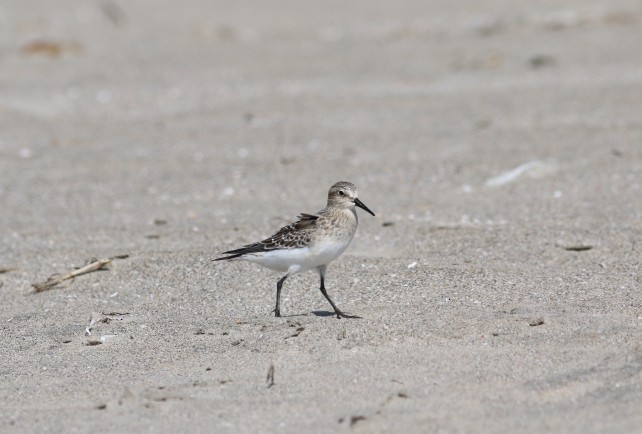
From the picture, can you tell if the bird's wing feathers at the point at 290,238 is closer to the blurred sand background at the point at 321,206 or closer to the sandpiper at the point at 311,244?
the sandpiper at the point at 311,244

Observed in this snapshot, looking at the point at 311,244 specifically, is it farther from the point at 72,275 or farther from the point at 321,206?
the point at 321,206

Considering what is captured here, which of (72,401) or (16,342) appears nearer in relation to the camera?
(72,401)

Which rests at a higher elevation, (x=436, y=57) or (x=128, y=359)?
(x=436, y=57)

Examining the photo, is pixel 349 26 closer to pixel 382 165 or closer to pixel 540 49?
pixel 540 49

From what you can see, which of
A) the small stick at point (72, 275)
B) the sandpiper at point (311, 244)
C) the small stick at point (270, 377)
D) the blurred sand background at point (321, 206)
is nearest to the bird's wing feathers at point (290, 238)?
the sandpiper at point (311, 244)

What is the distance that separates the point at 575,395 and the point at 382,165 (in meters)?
6.27

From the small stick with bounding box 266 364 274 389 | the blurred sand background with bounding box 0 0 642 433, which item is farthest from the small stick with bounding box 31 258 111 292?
the small stick with bounding box 266 364 274 389

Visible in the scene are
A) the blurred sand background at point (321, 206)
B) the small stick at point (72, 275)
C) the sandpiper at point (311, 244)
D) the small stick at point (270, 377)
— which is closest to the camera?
the blurred sand background at point (321, 206)

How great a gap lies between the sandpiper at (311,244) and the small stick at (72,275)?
1.62 m

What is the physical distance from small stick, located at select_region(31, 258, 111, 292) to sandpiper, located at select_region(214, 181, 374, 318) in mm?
1615

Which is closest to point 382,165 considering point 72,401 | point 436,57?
point 436,57

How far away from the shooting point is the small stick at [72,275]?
8.35m

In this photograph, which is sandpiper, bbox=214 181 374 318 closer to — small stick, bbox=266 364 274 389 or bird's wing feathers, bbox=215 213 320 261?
bird's wing feathers, bbox=215 213 320 261

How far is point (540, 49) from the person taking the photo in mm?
16375
